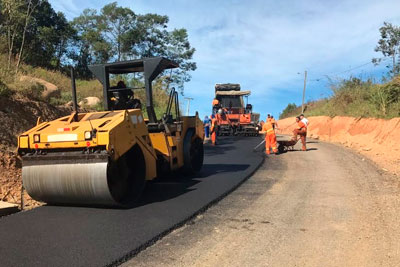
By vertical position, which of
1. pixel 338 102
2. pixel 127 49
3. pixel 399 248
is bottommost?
pixel 399 248

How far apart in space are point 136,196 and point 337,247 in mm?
2766

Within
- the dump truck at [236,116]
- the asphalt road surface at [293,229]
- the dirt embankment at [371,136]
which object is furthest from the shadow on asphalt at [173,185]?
the dump truck at [236,116]

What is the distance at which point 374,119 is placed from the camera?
52.4 feet

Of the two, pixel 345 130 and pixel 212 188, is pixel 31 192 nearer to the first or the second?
pixel 212 188

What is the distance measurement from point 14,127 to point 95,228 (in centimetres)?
480

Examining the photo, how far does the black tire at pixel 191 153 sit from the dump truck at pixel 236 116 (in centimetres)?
1170

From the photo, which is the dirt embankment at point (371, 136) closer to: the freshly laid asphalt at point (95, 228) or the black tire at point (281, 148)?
the black tire at point (281, 148)

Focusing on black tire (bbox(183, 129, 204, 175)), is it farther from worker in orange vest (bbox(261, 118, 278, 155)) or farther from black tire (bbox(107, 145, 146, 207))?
worker in orange vest (bbox(261, 118, 278, 155))

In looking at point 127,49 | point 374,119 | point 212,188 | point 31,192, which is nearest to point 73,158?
point 31,192

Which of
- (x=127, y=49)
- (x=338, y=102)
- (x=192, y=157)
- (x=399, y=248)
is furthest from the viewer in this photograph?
(x=127, y=49)

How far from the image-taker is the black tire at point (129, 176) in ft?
15.7

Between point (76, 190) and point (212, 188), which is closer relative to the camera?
point (76, 190)

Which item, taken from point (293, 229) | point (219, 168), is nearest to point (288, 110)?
point (219, 168)

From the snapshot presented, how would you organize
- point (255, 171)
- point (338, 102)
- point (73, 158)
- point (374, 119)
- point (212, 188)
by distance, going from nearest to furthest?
point (73, 158), point (212, 188), point (255, 171), point (374, 119), point (338, 102)
